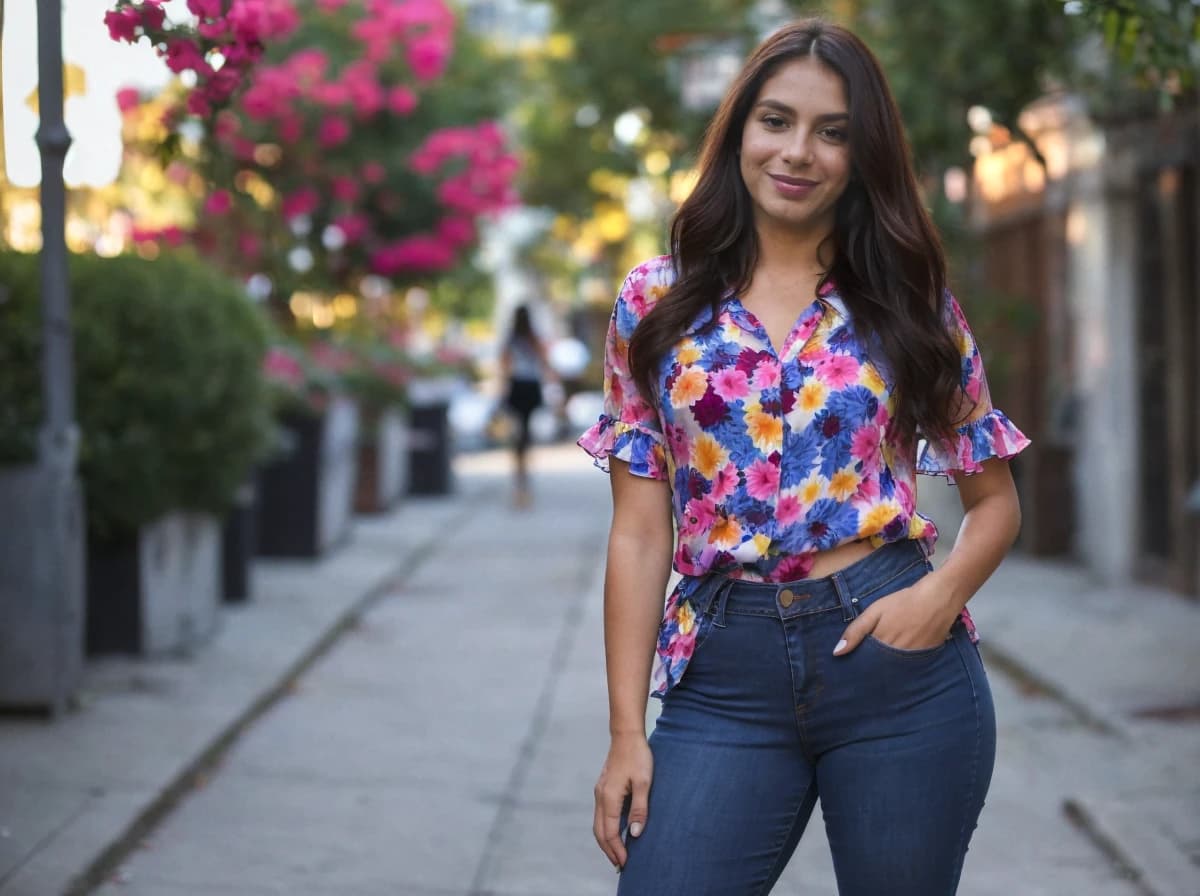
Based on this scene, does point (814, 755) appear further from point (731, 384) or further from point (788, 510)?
point (731, 384)


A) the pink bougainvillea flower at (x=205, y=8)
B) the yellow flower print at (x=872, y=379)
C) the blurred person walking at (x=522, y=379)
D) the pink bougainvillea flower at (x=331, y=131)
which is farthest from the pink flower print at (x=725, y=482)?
the blurred person walking at (x=522, y=379)

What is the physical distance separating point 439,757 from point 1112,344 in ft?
24.0

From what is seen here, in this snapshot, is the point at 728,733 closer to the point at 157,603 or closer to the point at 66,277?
the point at 66,277

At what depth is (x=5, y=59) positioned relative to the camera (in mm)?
5590

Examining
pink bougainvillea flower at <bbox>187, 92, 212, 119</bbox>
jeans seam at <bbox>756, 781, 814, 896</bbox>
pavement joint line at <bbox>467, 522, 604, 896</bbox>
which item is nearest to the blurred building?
pavement joint line at <bbox>467, 522, 604, 896</bbox>

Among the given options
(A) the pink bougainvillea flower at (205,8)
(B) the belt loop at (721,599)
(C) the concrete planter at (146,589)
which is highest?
(A) the pink bougainvillea flower at (205,8)

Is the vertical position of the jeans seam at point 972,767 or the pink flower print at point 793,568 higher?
the pink flower print at point 793,568

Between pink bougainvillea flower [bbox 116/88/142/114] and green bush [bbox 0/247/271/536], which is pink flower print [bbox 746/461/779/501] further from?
pink bougainvillea flower [bbox 116/88/142/114]

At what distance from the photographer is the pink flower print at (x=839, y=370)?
8.96ft

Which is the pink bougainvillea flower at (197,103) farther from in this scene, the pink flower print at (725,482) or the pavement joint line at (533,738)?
the pavement joint line at (533,738)

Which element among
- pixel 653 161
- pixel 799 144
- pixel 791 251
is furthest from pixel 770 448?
pixel 653 161

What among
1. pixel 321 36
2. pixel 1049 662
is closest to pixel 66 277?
pixel 1049 662

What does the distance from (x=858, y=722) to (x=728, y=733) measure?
7.1 inches

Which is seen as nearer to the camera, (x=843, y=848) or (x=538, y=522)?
(x=843, y=848)
